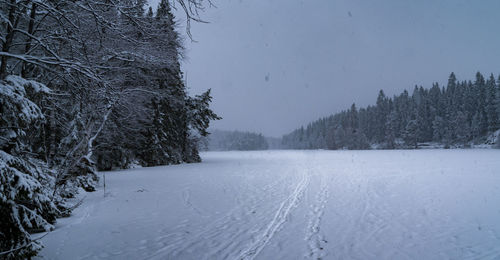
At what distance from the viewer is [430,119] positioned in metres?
81.8

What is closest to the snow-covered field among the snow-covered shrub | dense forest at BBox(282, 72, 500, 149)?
the snow-covered shrub

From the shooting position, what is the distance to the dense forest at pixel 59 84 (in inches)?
121

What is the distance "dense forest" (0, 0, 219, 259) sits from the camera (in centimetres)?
308

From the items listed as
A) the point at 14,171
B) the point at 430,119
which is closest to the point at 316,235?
the point at 14,171

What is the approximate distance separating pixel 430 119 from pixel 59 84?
98059 mm

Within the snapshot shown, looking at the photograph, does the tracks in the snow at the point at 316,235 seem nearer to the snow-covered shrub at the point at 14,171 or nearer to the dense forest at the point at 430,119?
the snow-covered shrub at the point at 14,171

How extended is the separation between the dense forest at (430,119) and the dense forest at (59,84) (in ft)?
262

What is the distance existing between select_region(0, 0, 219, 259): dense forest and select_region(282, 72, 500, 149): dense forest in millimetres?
79758

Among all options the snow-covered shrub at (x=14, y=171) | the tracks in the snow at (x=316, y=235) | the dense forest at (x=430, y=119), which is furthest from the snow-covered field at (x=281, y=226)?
the dense forest at (x=430, y=119)

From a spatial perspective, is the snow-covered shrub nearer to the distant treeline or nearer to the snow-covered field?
the snow-covered field

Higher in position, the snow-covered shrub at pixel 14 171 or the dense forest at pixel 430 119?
the dense forest at pixel 430 119

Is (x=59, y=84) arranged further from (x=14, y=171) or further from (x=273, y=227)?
(x=273, y=227)

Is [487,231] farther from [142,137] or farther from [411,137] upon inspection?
[411,137]

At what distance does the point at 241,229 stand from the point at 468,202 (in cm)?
738
